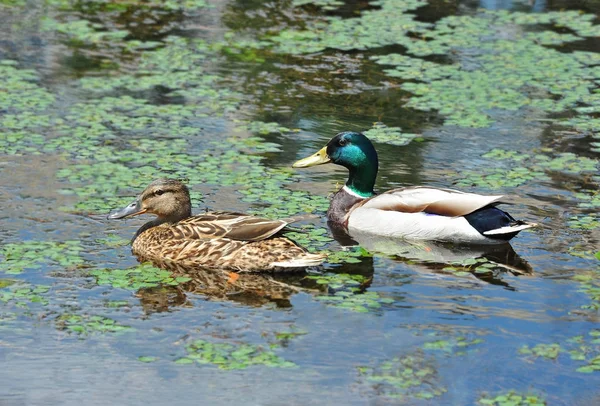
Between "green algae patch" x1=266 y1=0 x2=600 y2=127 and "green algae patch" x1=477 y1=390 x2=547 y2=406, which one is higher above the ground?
"green algae patch" x1=477 y1=390 x2=547 y2=406

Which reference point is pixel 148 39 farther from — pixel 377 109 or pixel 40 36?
pixel 377 109

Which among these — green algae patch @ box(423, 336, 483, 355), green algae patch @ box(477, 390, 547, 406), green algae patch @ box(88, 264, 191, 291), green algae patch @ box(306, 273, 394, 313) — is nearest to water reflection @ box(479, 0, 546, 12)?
green algae patch @ box(306, 273, 394, 313)

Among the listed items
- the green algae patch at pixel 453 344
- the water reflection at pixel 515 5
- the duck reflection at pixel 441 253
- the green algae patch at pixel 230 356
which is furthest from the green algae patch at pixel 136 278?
the water reflection at pixel 515 5

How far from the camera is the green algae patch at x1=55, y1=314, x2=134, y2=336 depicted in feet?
26.0

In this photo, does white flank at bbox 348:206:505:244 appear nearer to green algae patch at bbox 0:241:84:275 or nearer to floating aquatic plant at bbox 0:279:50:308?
Result: green algae patch at bbox 0:241:84:275

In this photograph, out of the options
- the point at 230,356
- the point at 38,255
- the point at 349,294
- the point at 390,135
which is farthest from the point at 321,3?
the point at 230,356

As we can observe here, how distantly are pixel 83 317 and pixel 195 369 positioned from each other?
112cm

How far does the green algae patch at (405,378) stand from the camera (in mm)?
7156

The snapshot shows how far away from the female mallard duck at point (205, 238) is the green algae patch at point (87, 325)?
135 centimetres

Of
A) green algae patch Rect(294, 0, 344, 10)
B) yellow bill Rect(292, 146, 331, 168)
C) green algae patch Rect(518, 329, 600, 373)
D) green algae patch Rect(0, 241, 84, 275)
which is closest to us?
green algae patch Rect(518, 329, 600, 373)

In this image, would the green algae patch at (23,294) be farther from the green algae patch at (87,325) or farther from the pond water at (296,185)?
the green algae patch at (87,325)

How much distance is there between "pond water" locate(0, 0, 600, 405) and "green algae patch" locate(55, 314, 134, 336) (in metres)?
0.02

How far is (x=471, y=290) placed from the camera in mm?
8922

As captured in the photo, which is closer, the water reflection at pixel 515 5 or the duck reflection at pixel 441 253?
the duck reflection at pixel 441 253
